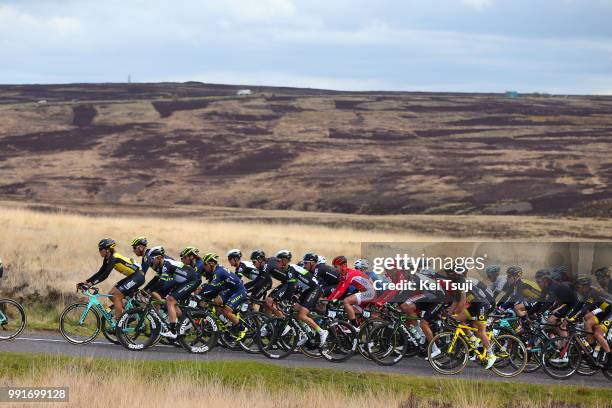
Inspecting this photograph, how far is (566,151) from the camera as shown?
86312 mm

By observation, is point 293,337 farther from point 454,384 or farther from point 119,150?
point 119,150

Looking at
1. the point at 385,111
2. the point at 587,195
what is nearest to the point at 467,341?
the point at 587,195

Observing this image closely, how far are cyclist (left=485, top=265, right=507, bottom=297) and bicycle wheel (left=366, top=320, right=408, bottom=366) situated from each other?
1.80 m

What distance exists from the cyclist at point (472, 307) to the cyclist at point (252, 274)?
362 cm

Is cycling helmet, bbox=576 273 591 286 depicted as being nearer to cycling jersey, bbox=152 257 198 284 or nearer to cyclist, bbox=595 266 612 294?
cyclist, bbox=595 266 612 294

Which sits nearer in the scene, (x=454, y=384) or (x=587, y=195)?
(x=454, y=384)

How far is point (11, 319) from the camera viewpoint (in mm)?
19844

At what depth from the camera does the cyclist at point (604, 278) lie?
16.3m

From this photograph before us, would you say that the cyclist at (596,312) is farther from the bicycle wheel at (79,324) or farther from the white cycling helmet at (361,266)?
the bicycle wheel at (79,324)

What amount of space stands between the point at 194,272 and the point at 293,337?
85.8 inches

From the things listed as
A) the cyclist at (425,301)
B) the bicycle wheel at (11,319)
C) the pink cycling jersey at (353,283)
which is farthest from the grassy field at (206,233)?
the cyclist at (425,301)

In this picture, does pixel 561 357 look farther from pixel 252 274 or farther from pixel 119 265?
pixel 119 265

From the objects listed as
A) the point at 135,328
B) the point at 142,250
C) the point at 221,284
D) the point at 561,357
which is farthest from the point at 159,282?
the point at 561,357

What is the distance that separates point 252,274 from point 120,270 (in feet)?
8.88
